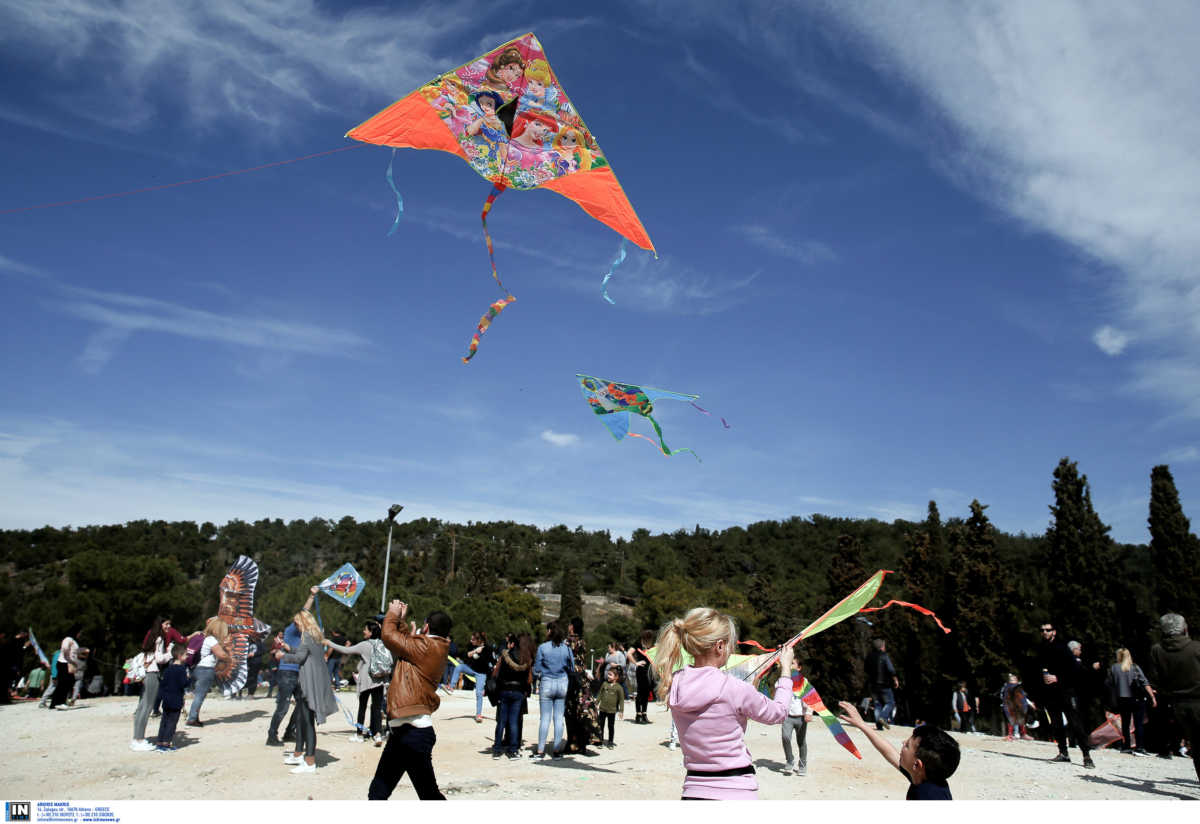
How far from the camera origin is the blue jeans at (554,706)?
29.4 ft

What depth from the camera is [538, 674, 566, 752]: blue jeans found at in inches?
353

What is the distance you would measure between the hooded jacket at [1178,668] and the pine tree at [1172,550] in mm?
29747

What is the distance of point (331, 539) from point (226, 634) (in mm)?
114775

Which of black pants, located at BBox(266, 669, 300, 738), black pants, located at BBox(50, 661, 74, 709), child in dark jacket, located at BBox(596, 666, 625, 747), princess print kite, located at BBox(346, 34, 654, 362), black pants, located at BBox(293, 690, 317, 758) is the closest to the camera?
princess print kite, located at BBox(346, 34, 654, 362)

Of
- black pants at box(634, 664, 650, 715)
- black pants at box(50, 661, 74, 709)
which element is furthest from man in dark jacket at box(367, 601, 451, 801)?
black pants at box(50, 661, 74, 709)

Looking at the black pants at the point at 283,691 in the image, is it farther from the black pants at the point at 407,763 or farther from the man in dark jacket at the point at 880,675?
the man in dark jacket at the point at 880,675

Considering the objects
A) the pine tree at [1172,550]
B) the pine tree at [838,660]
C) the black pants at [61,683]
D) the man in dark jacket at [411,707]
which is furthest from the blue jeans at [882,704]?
the pine tree at [838,660]

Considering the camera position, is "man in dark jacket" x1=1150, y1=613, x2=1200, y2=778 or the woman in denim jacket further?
the woman in denim jacket

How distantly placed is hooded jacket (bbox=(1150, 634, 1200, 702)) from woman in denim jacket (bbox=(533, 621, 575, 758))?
618 centimetres

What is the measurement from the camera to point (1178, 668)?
6.71 m

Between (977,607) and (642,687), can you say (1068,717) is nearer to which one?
(642,687)

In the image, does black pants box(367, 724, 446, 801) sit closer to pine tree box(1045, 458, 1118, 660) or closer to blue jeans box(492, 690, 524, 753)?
blue jeans box(492, 690, 524, 753)

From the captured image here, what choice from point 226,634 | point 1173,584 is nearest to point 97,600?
point 226,634
